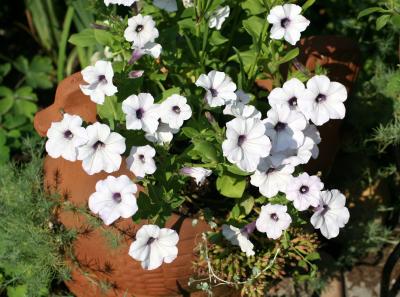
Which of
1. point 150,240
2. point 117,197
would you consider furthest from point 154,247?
point 117,197

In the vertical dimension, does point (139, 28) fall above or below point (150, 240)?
above

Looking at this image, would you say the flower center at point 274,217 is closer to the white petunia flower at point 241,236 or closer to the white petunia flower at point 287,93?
the white petunia flower at point 241,236

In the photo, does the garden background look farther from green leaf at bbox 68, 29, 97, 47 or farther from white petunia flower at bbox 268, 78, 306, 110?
white petunia flower at bbox 268, 78, 306, 110

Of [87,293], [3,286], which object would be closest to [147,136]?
[87,293]

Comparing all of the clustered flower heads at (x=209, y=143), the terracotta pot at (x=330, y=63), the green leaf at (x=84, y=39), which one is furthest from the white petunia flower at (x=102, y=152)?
the terracotta pot at (x=330, y=63)

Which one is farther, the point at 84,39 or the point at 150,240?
the point at 84,39

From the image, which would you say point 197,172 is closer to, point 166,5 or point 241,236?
point 241,236

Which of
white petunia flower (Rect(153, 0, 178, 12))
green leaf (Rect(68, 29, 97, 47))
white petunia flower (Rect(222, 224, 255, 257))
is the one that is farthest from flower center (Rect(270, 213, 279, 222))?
green leaf (Rect(68, 29, 97, 47))
